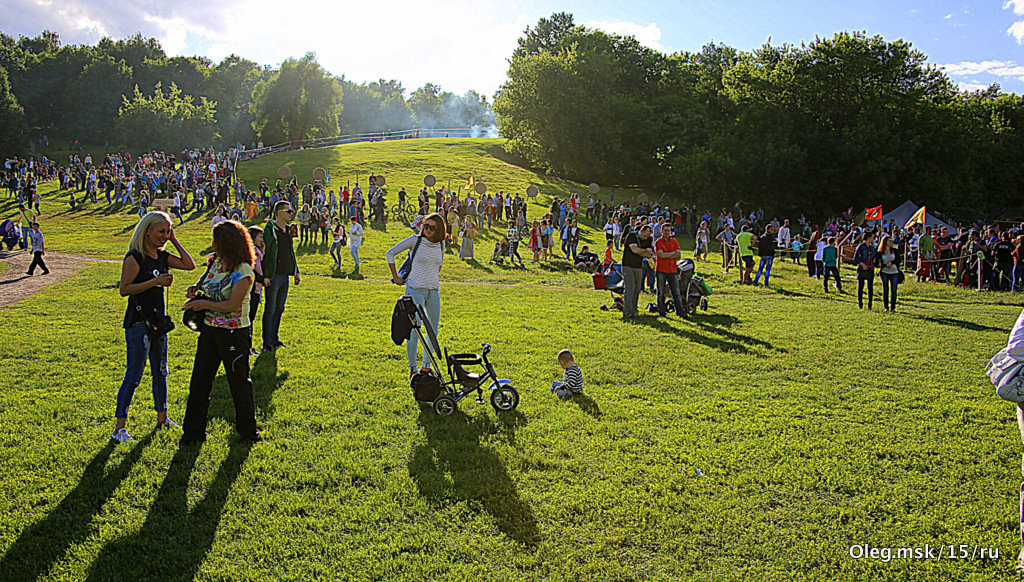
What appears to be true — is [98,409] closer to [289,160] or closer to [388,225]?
[388,225]

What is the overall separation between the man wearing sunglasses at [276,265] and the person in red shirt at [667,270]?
6866mm

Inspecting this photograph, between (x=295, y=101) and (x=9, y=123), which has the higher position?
(x=295, y=101)

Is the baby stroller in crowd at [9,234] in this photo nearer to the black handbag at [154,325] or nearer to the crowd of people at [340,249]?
the crowd of people at [340,249]

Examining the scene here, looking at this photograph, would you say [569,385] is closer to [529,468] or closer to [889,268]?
[529,468]

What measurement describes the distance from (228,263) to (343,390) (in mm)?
2406

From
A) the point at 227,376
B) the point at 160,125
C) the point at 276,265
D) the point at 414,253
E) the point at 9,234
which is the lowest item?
the point at 227,376

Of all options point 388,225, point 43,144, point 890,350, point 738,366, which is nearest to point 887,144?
point 388,225

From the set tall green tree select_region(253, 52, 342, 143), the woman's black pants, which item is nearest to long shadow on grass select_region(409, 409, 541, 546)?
the woman's black pants

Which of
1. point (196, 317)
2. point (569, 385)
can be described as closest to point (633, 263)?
point (569, 385)

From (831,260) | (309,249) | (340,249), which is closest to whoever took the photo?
(831,260)

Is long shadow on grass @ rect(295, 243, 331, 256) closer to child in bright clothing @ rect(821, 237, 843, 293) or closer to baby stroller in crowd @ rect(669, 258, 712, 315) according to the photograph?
baby stroller in crowd @ rect(669, 258, 712, 315)

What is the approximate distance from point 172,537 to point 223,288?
1.93 metres

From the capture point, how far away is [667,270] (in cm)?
1181

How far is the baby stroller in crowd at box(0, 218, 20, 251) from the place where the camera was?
63.2 feet
